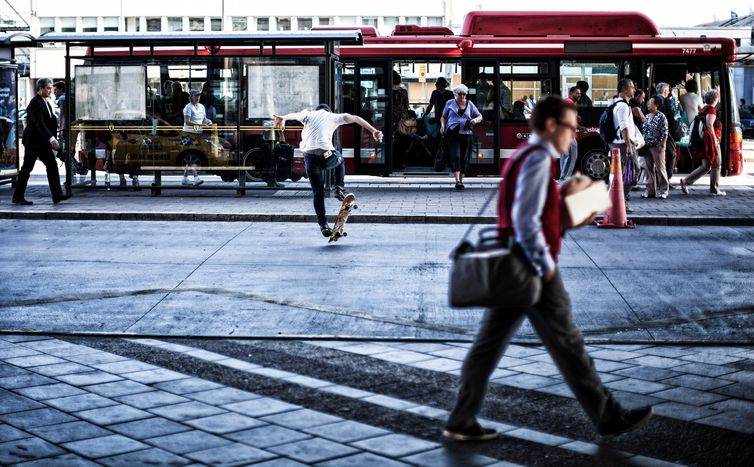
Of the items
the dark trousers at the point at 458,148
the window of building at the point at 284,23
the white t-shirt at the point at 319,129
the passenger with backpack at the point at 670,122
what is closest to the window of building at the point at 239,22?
the window of building at the point at 284,23

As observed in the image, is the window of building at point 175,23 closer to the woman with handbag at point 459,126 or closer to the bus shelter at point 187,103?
the bus shelter at point 187,103

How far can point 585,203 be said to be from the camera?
5.20 meters

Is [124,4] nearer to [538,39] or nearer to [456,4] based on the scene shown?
[456,4]

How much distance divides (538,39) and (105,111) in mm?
8175

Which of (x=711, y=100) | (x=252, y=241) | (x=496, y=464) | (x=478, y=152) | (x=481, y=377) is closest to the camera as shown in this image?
(x=496, y=464)

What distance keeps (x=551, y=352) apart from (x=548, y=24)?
17.3 m

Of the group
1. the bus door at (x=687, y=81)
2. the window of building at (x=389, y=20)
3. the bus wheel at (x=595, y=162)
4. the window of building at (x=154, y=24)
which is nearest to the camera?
the bus wheel at (x=595, y=162)

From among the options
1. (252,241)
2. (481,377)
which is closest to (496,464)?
(481,377)

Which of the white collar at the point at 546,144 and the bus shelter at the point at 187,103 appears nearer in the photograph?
the white collar at the point at 546,144

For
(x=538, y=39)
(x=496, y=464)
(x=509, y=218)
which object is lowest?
(x=496, y=464)

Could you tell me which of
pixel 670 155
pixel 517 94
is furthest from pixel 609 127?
pixel 517 94

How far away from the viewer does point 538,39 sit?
21625 millimetres

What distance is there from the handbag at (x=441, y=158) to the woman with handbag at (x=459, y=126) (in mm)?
690

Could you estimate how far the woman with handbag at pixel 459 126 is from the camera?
1969 centimetres
